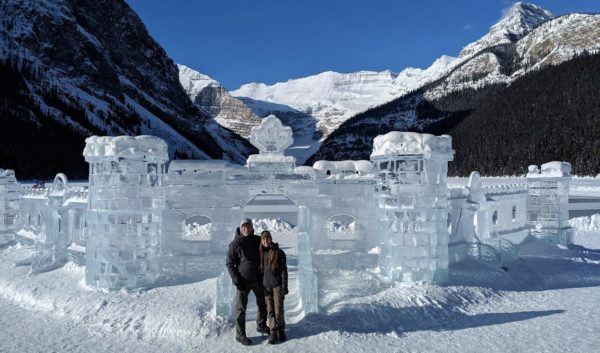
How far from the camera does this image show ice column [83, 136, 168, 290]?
12203 millimetres

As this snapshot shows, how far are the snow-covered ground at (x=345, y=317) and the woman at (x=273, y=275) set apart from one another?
57 cm

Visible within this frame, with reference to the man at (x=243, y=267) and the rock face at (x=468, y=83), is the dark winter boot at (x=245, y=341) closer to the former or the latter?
the man at (x=243, y=267)

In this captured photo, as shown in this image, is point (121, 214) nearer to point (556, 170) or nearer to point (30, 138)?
point (556, 170)

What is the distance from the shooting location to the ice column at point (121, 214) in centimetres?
1220


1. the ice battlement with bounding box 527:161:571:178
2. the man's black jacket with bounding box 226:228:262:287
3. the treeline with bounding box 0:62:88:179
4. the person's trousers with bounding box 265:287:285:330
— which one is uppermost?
the treeline with bounding box 0:62:88:179

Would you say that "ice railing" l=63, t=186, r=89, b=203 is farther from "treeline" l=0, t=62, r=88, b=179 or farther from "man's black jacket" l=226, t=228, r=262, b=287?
"treeline" l=0, t=62, r=88, b=179

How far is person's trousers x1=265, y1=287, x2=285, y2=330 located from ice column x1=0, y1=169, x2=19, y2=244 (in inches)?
616

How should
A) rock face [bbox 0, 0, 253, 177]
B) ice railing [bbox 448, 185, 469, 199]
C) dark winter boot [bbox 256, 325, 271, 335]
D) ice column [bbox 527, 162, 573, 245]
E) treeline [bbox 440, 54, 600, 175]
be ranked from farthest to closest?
treeline [bbox 440, 54, 600, 175], rock face [bbox 0, 0, 253, 177], ice column [bbox 527, 162, 573, 245], ice railing [bbox 448, 185, 469, 199], dark winter boot [bbox 256, 325, 271, 335]

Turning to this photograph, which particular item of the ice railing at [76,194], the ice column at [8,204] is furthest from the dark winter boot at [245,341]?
the ice column at [8,204]

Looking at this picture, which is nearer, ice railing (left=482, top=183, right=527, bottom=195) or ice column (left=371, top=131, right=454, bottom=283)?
ice column (left=371, top=131, right=454, bottom=283)

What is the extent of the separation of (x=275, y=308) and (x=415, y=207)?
522 cm

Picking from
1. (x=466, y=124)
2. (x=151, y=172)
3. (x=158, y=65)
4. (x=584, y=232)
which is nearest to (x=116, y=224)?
(x=151, y=172)

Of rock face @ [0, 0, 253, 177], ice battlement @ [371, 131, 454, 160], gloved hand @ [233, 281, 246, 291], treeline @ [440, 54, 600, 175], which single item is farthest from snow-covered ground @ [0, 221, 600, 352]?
treeline @ [440, 54, 600, 175]

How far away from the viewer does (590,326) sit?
9.97 m
